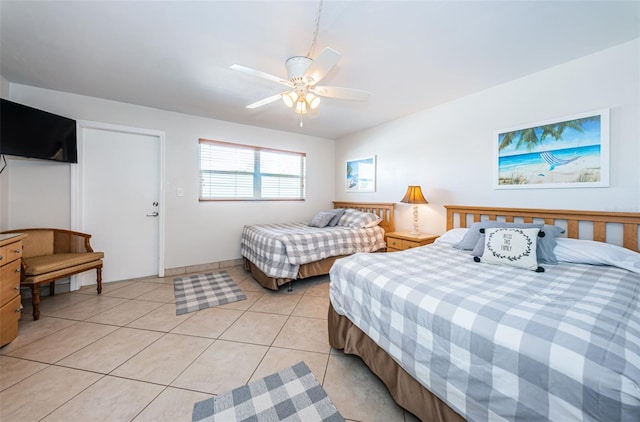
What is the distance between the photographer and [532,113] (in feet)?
7.58

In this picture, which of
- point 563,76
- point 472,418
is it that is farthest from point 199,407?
point 563,76

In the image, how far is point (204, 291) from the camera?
292 centimetres

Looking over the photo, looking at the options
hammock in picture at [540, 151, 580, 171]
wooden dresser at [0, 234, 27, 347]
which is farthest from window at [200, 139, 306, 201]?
hammock in picture at [540, 151, 580, 171]

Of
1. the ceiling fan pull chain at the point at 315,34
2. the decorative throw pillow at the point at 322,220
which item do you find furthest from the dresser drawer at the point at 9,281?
the decorative throw pillow at the point at 322,220

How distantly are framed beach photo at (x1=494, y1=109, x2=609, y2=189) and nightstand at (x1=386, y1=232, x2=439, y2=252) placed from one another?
930 millimetres

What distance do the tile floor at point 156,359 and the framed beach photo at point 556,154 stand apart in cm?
237

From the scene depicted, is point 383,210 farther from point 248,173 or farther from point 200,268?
point 200,268

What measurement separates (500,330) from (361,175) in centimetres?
357

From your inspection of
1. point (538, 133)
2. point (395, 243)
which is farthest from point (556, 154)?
point (395, 243)

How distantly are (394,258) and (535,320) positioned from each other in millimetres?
979

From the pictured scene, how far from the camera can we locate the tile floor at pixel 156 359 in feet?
4.42

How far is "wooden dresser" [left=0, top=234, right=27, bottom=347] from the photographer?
5.70ft

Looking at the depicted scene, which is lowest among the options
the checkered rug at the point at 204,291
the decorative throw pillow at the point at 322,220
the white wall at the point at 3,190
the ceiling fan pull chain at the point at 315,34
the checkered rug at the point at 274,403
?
the checkered rug at the point at 274,403

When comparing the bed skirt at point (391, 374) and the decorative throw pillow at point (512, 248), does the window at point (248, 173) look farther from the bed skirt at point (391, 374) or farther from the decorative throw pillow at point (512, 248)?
the decorative throw pillow at point (512, 248)
